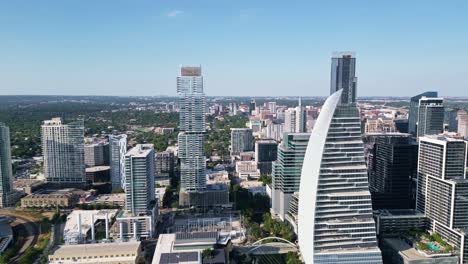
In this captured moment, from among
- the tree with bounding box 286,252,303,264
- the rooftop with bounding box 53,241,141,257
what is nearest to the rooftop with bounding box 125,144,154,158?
the rooftop with bounding box 53,241,141,257

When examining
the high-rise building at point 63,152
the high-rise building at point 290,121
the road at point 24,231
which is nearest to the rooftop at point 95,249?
the road at point 24,231

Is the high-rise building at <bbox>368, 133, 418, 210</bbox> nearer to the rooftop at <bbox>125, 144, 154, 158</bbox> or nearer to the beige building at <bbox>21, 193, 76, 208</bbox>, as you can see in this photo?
the rooftop at <bbox>125, 144, 154, 158</bbox>

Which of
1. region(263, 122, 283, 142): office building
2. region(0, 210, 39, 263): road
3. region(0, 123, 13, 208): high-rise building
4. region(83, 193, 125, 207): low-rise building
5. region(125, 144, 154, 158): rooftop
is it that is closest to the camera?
region(0, 210, 39, 263): road

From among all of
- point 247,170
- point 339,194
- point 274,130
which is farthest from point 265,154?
point 339,194

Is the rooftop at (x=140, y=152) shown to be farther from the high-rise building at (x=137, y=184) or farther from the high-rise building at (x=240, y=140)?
the high-rise building at (x=240, y=140)

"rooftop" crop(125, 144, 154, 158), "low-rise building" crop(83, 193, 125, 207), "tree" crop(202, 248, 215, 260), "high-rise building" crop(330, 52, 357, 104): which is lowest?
"low-rise building" crop(83, 193, 125, 207)

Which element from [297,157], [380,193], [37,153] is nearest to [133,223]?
[297,157]

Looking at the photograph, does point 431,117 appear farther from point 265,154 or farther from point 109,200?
point 109,200
